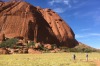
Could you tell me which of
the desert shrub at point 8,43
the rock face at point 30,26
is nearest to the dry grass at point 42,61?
the desert shrub at point 8,43

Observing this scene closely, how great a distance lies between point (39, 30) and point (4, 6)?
76.7ft

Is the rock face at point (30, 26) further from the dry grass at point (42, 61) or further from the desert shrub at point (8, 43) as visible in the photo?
the dry grass at point (42, 61)

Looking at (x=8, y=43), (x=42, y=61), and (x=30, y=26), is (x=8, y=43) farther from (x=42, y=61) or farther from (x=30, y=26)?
(x=42, y=61)

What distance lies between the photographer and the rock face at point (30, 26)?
114688mm

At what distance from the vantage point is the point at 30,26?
119125mm

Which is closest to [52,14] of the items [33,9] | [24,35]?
[33,9]

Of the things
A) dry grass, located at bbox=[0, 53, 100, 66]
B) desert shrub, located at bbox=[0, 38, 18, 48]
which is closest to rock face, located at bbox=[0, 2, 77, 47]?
desert shrub, located at bbox=[0, 38, 18, 48]

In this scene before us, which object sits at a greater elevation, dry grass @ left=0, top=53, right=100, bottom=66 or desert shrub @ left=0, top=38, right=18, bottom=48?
desert shrub @ left=0, top=38, right=18, bottom=48

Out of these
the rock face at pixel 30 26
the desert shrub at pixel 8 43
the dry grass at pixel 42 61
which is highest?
the rock face at pixel 30 26

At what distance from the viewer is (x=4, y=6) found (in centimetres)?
12581

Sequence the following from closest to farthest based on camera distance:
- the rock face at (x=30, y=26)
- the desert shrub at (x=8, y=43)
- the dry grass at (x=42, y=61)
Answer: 1. the dry grass at (x=42, y=61)
2. the desert shrub at (x=8, y=43)
3. the rock face at (x=30, y=26)

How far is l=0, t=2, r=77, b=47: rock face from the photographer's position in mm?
114688

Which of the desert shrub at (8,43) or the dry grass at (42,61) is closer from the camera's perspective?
the dry grass at (42,61)

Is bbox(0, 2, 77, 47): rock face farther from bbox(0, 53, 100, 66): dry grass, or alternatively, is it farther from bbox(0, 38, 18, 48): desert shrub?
bbox(0, 53, 100, 66): dry grass
